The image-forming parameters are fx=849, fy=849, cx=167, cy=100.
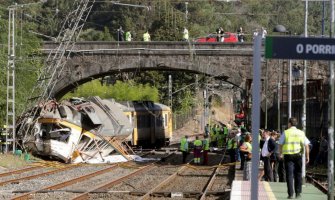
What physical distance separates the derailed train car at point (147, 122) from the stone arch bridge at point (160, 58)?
3223mm

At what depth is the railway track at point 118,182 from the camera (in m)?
22.1

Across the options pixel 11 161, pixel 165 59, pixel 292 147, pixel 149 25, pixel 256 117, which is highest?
pixel 149 25

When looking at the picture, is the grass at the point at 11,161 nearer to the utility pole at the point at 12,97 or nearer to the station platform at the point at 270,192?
the utility pole at the point at 12,97

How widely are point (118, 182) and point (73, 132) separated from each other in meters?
10.4

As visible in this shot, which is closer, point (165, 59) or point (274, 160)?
point (274, 160)

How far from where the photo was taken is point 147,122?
5222cm

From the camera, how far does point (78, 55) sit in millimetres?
56281

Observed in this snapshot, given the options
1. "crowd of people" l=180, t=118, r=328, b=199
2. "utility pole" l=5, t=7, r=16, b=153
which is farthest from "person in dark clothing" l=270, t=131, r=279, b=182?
"utility pole" l=5, t=7, r=16, b=153

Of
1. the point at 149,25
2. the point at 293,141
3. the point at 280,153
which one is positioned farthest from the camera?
the point at 149,25

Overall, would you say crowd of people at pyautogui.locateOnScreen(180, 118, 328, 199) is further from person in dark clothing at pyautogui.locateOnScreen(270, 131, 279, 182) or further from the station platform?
the station platform

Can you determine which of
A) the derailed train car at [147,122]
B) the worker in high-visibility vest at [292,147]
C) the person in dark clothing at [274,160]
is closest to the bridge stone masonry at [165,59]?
the derailed train car at [147,122]

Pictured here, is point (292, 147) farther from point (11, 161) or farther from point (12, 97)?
point (12, 97)

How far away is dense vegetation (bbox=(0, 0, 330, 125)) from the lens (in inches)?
1894

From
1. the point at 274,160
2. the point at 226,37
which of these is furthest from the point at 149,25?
the point at 274,160
